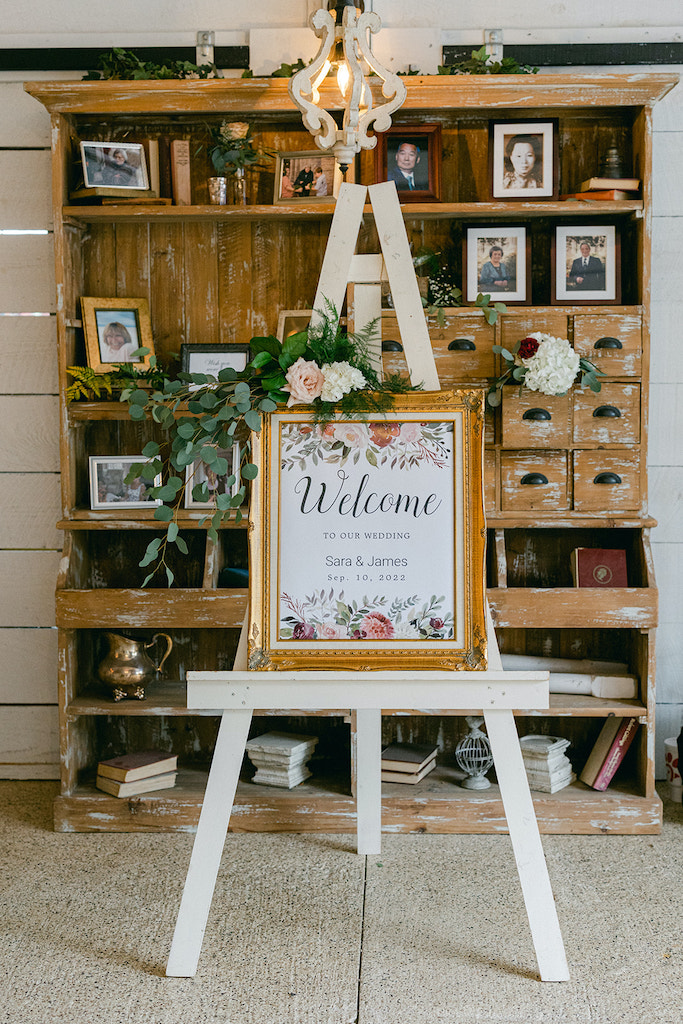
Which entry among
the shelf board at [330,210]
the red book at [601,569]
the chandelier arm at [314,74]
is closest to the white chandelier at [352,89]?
the chandelier arm at [314,74]

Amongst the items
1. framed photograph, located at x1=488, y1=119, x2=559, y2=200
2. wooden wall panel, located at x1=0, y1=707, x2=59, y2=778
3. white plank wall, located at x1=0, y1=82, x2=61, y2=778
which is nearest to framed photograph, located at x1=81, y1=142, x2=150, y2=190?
white plank wall, located at x1=0, y1=82, x2=61, y2=778

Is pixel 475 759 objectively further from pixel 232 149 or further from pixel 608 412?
pixel 232 149

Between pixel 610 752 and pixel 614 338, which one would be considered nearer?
pixel 614 338

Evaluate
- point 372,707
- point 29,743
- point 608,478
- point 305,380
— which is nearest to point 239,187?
point 305,380

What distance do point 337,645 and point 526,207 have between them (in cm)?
157

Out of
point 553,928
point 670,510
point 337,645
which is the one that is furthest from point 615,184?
point 553,928

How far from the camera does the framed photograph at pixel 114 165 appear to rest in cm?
291

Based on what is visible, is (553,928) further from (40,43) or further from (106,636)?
(40,43)

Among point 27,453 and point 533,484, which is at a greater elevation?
point 27,453

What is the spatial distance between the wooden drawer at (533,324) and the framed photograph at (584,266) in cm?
13

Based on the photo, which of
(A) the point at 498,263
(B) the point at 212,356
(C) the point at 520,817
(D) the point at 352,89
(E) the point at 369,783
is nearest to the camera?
(C) the point at 520,817

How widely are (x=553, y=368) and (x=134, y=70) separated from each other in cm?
160

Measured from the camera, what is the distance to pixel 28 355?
127 inches

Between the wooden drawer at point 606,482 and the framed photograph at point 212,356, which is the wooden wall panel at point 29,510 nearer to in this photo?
the framed photograph at point 212,356
